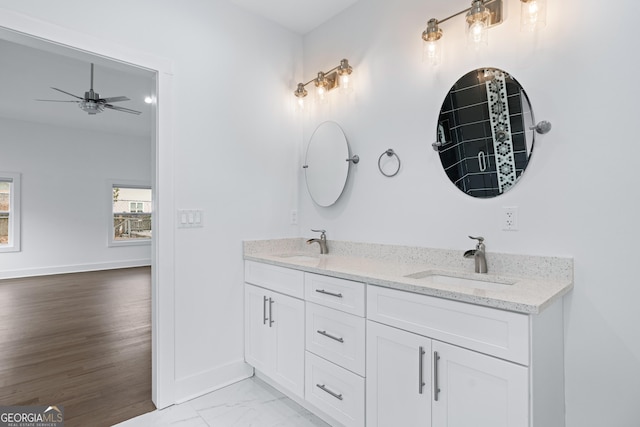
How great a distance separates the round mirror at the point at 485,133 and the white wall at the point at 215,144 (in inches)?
53.4

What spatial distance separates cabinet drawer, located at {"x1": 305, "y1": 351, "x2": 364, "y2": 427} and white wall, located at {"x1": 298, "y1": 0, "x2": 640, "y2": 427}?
882 millimetres

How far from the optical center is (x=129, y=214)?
7496 millimetres

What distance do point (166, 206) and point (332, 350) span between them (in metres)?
1.33

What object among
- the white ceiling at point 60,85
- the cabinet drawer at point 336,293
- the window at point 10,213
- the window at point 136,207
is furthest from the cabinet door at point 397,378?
the window at point 136,207

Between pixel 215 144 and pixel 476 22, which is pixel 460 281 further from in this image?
pixel 215 144

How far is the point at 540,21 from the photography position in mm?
1608

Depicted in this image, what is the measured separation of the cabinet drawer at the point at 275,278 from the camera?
Answer: 81.5 inches

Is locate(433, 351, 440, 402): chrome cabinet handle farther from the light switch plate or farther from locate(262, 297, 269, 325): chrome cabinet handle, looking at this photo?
the light switch plate

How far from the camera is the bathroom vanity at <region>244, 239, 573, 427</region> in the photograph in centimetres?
120

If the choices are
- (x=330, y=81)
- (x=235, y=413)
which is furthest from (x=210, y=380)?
(x=330, y=81)

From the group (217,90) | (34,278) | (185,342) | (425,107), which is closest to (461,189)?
(425,107)

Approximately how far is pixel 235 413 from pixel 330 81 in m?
2.35

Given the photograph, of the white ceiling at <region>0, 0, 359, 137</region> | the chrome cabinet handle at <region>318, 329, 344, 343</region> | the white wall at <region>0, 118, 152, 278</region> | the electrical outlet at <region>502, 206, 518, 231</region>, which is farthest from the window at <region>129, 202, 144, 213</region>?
the electrical outlet at <region>502, 206, 518, 231</region>

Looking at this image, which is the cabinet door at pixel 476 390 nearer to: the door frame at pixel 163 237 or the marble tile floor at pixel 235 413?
the marble tile floor at pixel 235 413
